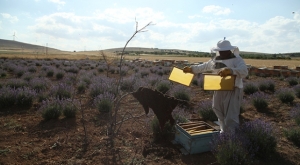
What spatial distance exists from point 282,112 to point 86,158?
6.08m

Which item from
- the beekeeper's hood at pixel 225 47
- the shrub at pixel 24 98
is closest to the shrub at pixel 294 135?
the beekeeper's hood at pixel 225 47

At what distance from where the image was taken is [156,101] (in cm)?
311

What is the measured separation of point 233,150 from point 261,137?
931 mm

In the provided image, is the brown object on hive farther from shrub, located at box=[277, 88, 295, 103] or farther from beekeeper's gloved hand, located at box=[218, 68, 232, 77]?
shrub, located at box=[277, 88, 295, 103]

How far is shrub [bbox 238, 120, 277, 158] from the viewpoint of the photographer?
3.35m

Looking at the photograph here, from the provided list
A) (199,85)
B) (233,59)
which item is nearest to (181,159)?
(233,59)

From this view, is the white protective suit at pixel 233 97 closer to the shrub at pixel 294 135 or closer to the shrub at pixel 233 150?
the shrub at pixel 233 150

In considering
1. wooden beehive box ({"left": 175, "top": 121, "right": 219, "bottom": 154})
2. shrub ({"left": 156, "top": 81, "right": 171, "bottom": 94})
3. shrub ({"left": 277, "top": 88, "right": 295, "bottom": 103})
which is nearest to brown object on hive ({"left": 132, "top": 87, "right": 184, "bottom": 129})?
wooden beehive box ({"left": 175, "top": 121, "right": 219, "bottom": 154})

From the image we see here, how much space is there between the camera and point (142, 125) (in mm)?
4871

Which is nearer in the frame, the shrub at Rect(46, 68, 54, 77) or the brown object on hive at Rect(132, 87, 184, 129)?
the brown object on hive at Rect(132, 87, 184, 129)

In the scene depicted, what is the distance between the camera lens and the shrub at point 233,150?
9.00ft

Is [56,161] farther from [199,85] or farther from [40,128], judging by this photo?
[199,85]

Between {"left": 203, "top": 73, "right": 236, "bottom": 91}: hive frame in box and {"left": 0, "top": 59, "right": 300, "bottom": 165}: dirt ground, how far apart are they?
3.97 ft

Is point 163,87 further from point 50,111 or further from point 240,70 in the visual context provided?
point 240,70
